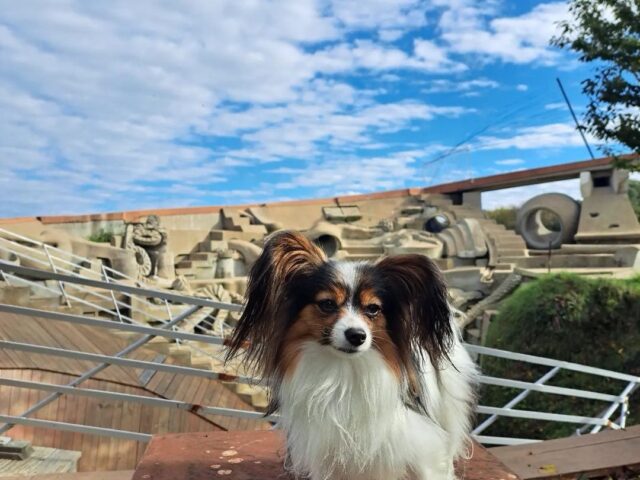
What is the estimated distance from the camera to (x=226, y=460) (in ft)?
5.62

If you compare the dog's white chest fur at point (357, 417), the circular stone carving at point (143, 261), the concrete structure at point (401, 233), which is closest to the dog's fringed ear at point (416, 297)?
the dog's white chest fur at point (357, 417)

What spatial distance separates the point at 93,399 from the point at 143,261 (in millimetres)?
5776

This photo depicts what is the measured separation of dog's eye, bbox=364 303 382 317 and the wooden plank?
3.74 feet

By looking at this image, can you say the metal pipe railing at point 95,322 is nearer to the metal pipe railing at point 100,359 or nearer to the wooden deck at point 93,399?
the metal pipe railing at point 100,359

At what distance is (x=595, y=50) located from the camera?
15.6 feet

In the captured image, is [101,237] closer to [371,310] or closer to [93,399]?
[93,399]

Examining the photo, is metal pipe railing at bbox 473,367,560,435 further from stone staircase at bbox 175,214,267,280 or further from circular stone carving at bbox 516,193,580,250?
circular stone carving at bbox 516,193,580,250

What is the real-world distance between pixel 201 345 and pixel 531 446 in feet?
18.5

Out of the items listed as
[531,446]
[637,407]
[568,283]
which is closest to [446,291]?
[531,446]

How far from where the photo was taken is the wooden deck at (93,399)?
3.69m

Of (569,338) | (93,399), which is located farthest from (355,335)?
(569,338)

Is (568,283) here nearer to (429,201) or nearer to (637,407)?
(637,407)

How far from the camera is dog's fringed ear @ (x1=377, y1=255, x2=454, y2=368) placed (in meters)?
1.28

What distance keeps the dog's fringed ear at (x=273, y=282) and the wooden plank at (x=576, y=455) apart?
122 cm
